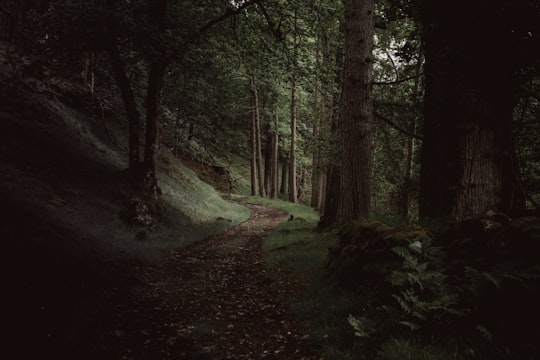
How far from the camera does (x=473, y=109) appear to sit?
18.2ft

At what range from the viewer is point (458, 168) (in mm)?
5727

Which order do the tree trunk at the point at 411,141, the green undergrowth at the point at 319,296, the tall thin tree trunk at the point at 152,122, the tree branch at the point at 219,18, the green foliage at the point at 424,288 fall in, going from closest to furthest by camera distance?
the green foliage at the point at 424,288 → the green undergrowth at the point at 319,296 → the tree trunk at the point at 411,141 → the tree branch at the point at 219,18 → the tall thin tree trunk at the point at 152,122

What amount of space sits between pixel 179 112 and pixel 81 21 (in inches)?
540

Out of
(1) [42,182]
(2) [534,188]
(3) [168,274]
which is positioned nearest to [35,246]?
(3) [168,274]

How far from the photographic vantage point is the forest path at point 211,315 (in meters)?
5.34

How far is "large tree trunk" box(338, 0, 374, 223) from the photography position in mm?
8586

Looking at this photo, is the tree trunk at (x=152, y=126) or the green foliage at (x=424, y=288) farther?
the tree trunk at (x=152, y=126)

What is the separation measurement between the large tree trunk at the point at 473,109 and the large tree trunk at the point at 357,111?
2603mm

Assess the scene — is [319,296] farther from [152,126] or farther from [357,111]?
[152,126]

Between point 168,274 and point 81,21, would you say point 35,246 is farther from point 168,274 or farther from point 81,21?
point 81,21

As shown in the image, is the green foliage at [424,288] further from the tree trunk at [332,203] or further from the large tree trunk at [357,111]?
the tree trunk at [332,203]

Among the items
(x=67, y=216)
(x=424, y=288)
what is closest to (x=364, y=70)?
(x=424, y=288)

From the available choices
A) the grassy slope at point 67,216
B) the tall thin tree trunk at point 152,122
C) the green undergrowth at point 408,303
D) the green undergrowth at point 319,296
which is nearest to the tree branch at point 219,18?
the tall thin tree trunk at point 152,122

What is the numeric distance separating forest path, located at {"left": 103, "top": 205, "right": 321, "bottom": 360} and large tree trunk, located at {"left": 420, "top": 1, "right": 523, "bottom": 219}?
323 cm
